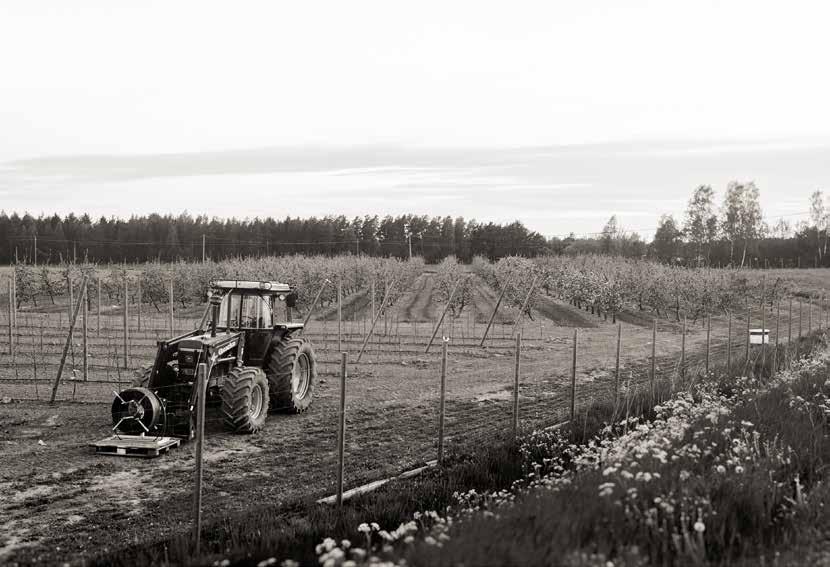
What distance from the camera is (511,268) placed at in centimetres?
4316

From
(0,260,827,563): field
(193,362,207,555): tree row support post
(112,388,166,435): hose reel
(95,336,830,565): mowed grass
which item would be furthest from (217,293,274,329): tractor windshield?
(193,362,207,555): tree row support post

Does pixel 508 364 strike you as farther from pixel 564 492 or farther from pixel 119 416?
pixel 564 492

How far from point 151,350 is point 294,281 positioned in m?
17.4

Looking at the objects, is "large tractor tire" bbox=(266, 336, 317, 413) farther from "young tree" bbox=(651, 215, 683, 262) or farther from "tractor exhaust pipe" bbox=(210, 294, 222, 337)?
"young tree" bbox=(651, 215, 683, 262)

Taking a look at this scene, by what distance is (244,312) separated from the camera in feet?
42.5

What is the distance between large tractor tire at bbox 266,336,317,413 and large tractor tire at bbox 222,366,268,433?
3.79 ft

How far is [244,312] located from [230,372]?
1.46 meters

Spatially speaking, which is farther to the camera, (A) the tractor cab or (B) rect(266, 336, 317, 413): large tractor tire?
(B) rect(266, 336, 317, 413): large tractor tire

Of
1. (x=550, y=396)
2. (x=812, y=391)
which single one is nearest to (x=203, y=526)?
(x=812, y=391)

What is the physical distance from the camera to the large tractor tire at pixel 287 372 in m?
13.0

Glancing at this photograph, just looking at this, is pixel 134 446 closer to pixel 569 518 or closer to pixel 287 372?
pixel 287 372

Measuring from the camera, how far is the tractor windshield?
42.1ft

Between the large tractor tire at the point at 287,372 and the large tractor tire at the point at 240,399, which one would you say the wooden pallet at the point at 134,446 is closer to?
the large tractor tire at the point at 240,399

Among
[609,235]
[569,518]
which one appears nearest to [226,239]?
[609,235]
